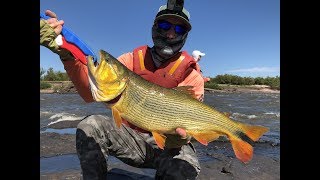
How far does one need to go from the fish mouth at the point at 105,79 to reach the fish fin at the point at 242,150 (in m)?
1.41

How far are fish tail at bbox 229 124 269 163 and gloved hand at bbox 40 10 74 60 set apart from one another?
6.82 feet

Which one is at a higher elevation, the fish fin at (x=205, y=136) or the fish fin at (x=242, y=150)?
the fish fin at (x=205, y=136)

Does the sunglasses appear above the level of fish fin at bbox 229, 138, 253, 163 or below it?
above

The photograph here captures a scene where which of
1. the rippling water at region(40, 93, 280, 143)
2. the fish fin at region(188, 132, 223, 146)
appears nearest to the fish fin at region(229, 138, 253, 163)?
the fish fin at region(188, 132, 223, 146)

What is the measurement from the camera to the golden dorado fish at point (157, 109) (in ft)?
13.0

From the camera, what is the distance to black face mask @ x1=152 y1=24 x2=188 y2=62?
5.01m

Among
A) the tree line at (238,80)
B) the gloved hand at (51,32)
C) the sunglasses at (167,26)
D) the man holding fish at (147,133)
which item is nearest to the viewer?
the gloved hand at (51,32)

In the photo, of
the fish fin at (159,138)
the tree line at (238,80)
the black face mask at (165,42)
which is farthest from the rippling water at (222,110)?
the tree line at (238,80)

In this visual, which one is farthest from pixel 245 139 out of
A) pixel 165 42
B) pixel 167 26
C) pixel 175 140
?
pixel 167 26

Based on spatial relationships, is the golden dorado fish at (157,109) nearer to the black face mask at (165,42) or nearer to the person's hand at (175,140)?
the person's hand at (175,140)

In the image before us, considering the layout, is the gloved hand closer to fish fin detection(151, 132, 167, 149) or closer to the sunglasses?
fish fin detection(151, 132, 167, 149)
